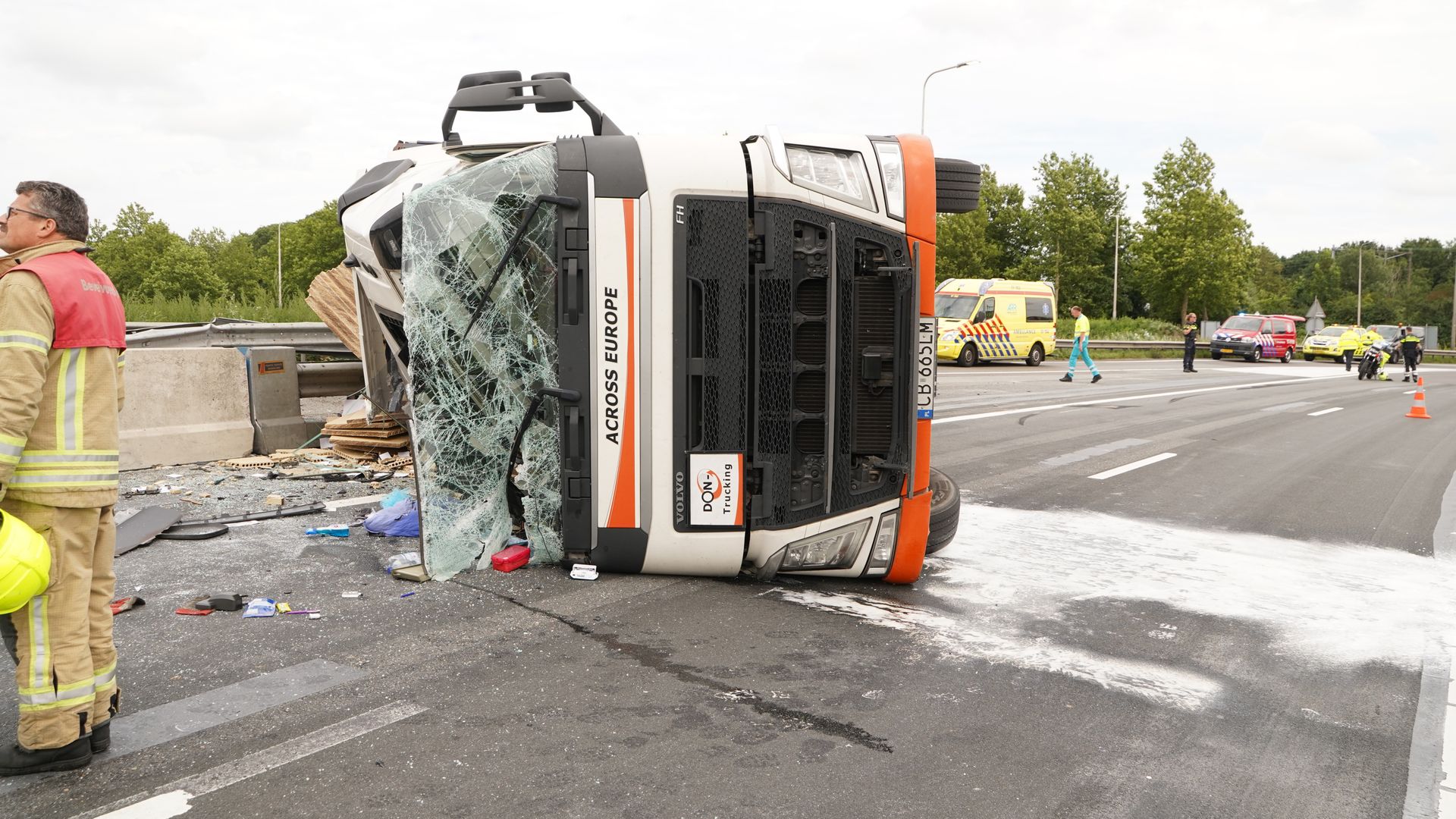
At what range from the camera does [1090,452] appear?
10.7m

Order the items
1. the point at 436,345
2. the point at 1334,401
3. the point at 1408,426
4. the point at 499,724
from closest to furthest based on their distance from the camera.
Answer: the point at 499,724 < the point at 436,345 < the point at 1408,426 < the point at 1334,401

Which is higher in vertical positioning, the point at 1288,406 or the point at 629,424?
the point at 629,424

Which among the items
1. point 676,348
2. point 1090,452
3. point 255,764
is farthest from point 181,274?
point 255,764

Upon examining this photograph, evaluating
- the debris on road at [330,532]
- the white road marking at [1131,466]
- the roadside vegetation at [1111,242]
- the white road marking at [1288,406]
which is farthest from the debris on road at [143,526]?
the roadside vegetation at [1111,242]

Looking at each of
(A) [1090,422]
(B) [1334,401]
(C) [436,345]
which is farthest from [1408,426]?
(C) [436,345]

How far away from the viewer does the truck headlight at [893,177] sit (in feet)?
15.5

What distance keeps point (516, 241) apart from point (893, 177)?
1747 mm

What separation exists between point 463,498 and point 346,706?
1.67 m

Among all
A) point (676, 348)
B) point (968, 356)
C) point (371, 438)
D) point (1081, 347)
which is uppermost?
point (676, 348)

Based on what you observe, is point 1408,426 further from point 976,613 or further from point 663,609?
point 663,609

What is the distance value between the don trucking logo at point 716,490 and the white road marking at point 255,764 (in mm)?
1664

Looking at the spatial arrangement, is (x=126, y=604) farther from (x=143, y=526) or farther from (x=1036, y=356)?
(x=1036, y=356)

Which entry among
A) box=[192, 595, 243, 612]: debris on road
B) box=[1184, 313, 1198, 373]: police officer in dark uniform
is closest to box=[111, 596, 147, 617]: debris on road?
box=[192, 595, 243, 612]: debris on road

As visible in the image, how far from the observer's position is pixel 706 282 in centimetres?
456
